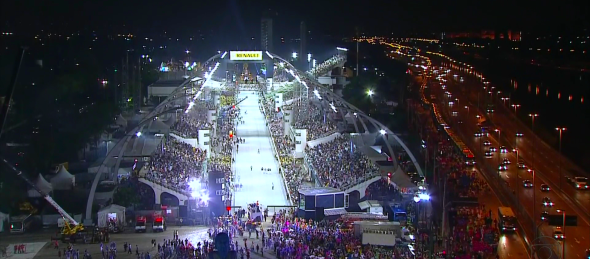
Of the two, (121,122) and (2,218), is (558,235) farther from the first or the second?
(121,122)

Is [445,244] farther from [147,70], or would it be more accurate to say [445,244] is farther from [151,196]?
[147,70]

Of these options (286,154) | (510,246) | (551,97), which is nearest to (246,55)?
(551,97)

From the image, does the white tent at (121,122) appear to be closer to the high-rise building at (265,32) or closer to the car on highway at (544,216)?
the car on highway at (544,216)

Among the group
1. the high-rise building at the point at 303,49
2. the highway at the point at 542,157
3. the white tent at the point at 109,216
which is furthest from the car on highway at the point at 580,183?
the high-rise building at the point at 303,49

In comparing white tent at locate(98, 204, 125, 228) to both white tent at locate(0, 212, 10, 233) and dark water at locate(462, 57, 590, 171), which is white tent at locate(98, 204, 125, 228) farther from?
dark water at locate(462, 57, 590, 171)

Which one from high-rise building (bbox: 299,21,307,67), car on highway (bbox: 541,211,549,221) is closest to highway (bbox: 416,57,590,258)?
car on highway (bbox: 541,211,549,221)

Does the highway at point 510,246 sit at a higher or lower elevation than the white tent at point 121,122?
lower
